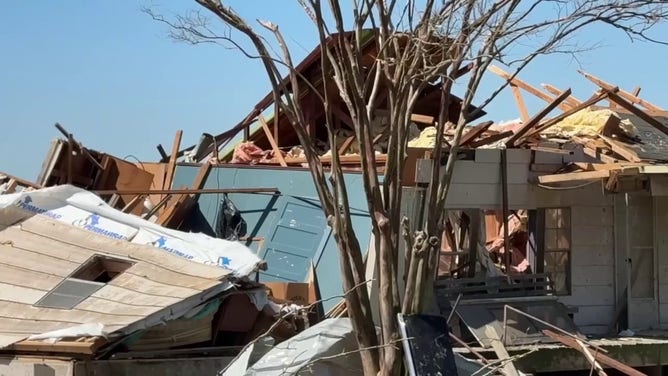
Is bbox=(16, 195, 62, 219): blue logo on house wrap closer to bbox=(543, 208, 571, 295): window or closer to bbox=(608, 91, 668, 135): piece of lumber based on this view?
bbox=(543, 208, 571, 295): window

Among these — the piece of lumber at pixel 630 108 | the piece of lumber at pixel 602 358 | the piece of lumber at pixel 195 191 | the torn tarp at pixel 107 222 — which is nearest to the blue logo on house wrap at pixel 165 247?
the torn tarp at pixel 107 222

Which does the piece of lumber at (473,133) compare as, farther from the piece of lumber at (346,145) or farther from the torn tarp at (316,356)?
the torn tarp at (316,356)

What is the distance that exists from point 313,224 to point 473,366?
4.59m

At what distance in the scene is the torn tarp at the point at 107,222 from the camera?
11.2m

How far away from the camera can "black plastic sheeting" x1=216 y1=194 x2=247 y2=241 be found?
13.3 metres

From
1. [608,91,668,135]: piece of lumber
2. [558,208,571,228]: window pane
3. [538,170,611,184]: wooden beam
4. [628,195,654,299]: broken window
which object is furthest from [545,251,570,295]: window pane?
[608,91,668,135]: piece of lumber

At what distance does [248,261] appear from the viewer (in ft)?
35.6

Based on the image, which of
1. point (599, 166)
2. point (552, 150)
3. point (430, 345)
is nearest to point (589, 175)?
point (599, 166)

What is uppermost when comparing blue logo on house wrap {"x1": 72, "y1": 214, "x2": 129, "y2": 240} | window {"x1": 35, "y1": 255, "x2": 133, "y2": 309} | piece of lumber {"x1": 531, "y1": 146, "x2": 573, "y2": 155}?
piece of lumber {"x1": 531, "y1": 146, "x2": 573, "y2": 155}

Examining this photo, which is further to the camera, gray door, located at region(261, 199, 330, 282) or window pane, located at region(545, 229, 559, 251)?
window pane, located at region(545, 229, 559, 251)

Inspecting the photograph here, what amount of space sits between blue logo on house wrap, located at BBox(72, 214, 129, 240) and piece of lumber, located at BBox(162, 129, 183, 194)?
261 centimetres

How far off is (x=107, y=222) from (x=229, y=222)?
2172 millimetres

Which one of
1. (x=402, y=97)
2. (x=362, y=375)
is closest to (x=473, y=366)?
(x=362, y=375)

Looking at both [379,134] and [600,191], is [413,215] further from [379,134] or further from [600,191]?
[600,191]
